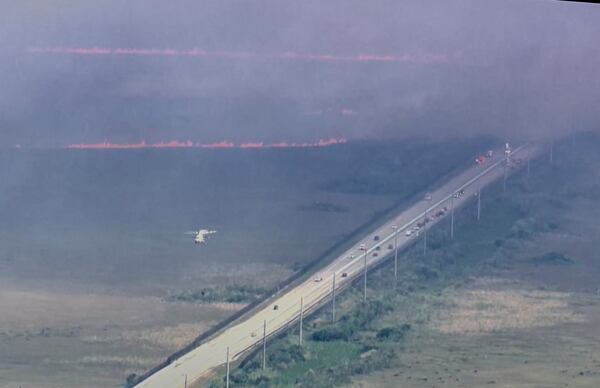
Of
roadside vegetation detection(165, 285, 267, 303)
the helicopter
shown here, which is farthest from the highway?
the helicopter

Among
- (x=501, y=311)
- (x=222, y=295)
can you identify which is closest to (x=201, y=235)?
(x=222, y=295)

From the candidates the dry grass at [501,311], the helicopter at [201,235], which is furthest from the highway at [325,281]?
the helicopter at [201,235]

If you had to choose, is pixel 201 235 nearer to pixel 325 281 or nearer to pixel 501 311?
pixel 325 281

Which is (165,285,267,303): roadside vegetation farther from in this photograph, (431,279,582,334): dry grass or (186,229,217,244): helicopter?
(431,279,582,334): dry grass

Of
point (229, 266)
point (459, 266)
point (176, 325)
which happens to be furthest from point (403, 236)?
point (176, 325)

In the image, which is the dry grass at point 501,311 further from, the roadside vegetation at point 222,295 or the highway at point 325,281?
the roadside vegetation at point 222,295
